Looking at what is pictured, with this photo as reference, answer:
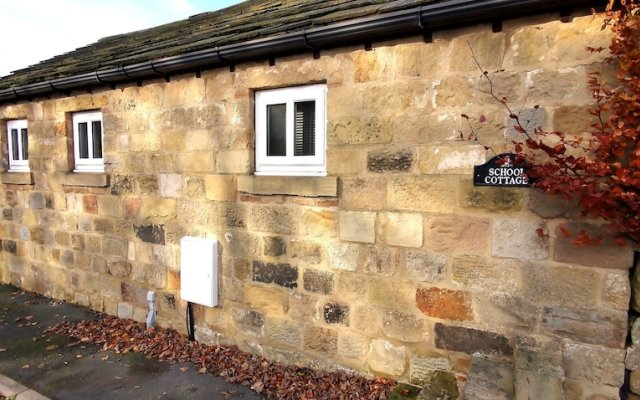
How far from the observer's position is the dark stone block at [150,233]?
4.63m

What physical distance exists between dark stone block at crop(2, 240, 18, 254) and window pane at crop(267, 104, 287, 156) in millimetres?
5491


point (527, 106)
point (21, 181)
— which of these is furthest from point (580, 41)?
point (21, 181)

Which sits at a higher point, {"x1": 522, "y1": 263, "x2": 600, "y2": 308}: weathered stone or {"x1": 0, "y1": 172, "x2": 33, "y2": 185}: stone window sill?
{"x1": 0, "y1": 172, "x2": 33, "y2": 185}: stone window sill

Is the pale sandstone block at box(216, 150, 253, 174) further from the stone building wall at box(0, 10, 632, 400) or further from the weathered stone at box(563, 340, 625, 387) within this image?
the weathered stone at box(563, 340, 625, 387)

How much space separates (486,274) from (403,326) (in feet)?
2.71

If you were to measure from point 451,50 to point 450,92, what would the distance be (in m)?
0.32

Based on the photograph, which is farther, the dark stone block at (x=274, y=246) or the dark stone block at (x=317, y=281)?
the dark stone block at (x=274, y=246)

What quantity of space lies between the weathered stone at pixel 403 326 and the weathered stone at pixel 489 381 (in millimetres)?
474

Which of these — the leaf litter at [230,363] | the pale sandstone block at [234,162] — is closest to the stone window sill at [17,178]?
the leaf litter at [230,363]

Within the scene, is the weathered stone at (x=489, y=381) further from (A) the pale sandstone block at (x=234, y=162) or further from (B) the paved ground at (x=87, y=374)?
(A) the pale sandstone block at (x=234, y=162)

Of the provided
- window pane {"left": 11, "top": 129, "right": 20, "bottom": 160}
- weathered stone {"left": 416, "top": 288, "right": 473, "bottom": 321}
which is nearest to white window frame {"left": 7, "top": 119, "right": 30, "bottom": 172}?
window pane {"left": 11, "top": 129, "right": 20, "bottom": 160}

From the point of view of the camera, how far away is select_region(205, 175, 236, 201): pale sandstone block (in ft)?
13.2

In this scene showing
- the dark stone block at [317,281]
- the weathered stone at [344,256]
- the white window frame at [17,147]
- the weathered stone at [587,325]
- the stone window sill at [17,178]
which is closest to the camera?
the weathered stone at [587,325]

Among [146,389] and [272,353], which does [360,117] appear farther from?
[146,389]
